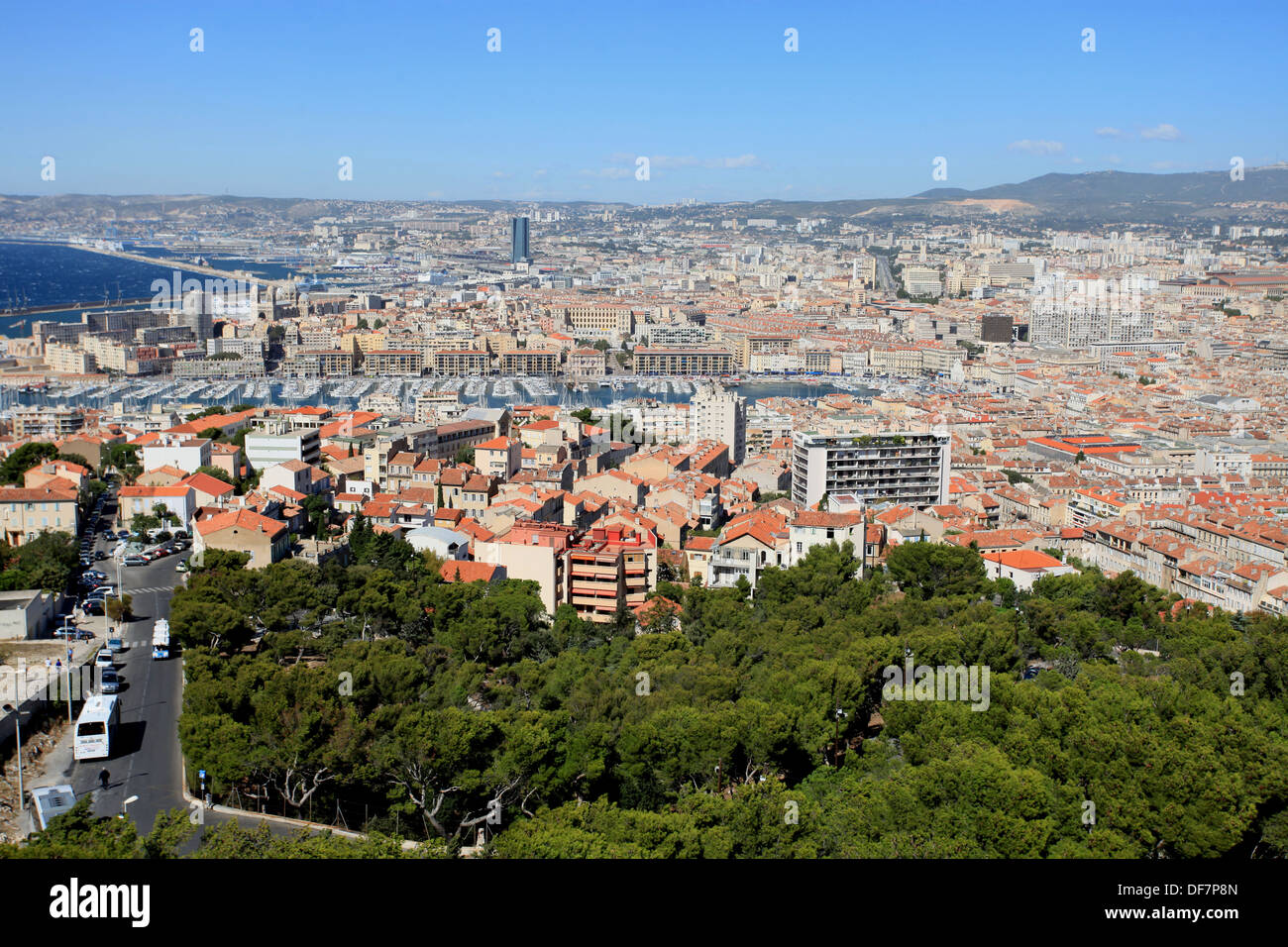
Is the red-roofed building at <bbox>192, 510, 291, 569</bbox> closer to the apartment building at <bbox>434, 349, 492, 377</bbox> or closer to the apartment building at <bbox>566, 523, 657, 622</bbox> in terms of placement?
the apartment building at <bbox>566, 523, 657, 622</bbox>

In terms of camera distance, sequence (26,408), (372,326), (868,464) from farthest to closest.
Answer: (372,326) < (26,408) < (868,464)

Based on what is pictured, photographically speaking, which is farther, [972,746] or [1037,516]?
[1037,516]

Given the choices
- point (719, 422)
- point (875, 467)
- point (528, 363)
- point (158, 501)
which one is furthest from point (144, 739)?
point (528, 363)

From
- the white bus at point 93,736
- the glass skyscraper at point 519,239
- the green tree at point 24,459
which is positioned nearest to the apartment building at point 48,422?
the green tree at point 24,459

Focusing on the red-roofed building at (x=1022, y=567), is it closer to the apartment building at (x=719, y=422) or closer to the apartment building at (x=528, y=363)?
the apartment building at (x=719, y=422)

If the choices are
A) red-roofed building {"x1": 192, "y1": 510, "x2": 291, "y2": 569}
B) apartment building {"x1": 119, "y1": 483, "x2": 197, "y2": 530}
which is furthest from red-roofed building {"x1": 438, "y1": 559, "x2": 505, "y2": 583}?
apartment building {"x1": 119, "y1": 483, "x2": 197, "y2": 530}

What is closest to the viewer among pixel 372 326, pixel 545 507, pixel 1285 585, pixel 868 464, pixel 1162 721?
pixel 1162 721
